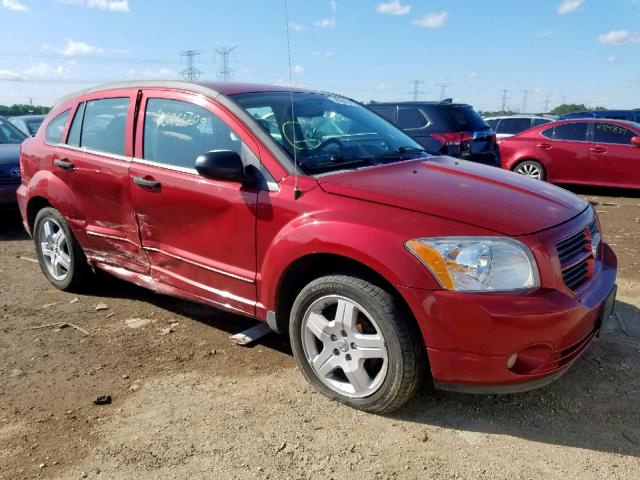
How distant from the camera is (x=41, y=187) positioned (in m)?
4.58

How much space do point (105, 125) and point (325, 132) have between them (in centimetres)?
176

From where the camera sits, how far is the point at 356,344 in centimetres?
281

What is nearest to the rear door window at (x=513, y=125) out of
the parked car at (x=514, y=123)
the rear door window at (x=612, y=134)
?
the parked car at (x=514, y=123)

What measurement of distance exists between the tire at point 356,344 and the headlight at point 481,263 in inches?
12.0

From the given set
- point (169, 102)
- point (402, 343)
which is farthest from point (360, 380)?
point (169, 102)

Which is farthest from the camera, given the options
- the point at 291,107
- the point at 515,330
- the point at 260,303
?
the point at 291,107

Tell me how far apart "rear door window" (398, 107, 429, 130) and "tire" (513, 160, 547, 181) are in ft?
9.11

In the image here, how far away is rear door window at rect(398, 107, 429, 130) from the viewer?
28.1 ft

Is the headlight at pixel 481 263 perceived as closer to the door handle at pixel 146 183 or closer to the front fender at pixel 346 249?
the front fender at pixel 346 249

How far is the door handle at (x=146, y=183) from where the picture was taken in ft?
11.7

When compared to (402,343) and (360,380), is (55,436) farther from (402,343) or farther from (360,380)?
(402,343)

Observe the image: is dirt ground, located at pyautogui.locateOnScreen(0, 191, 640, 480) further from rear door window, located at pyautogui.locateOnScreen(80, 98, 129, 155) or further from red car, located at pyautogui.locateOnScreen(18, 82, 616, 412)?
rear door window, located at pyautogui.locateOnScreen(80, 98, 129, 155)

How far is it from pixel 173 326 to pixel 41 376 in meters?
0.97

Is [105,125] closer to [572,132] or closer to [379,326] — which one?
[379,326]
